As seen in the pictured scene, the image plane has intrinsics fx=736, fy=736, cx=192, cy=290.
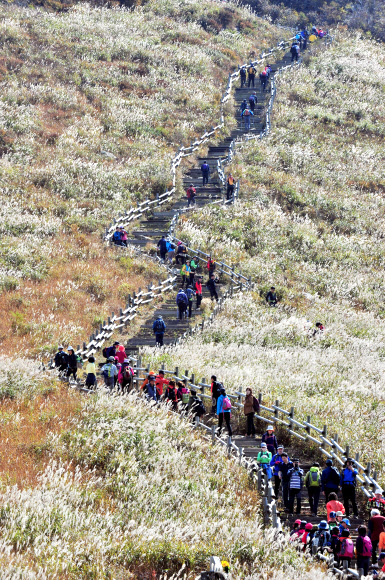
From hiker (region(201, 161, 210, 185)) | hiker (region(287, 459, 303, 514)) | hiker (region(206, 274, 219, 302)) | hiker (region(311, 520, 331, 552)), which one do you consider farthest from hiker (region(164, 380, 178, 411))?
hiker (region(201, 161, 210, 185))

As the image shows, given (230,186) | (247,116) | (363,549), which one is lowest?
(363,549)

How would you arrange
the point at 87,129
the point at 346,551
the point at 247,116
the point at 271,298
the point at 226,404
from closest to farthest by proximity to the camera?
the point at 346,551 → the point at 226,404 → the point at 271,298 → the point at 87,129 → the point at 247,116

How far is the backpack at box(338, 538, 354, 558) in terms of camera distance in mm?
11031

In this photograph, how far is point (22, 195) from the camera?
1200 inches

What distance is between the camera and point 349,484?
13367 mm

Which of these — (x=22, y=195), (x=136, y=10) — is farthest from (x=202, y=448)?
(x=136, y=10)

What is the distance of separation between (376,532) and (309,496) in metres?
2.03

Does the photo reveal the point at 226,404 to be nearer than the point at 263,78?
Yes

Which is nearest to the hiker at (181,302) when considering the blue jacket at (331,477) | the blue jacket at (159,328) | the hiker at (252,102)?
the blue jacket at (159,328)

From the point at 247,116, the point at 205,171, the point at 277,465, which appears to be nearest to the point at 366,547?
the point at 277,465

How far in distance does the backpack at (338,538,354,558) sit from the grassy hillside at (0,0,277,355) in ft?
34.5

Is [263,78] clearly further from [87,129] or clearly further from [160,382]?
[160,382]

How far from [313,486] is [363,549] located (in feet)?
8.34

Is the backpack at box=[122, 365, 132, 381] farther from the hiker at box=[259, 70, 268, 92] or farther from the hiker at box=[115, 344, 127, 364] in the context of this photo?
the hiker at box=[259, 70, 268, 92]
